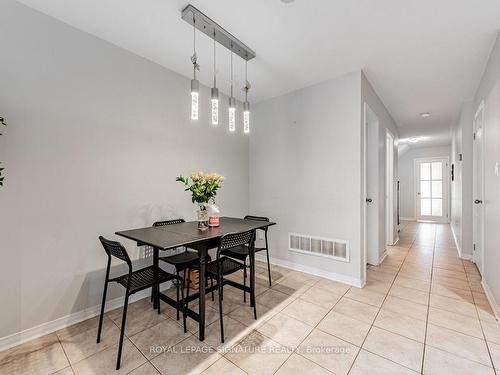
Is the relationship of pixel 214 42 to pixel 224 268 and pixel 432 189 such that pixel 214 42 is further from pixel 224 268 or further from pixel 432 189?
pixel 432 189

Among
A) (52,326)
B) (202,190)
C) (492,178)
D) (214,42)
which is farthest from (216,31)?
(492,178)

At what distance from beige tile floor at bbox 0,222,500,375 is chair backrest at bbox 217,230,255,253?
27.8 inches

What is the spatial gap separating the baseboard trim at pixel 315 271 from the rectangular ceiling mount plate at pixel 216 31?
2.76m

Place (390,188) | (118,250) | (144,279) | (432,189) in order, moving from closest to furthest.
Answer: (118,250) → (144,279) → (390,188) → (432,189)

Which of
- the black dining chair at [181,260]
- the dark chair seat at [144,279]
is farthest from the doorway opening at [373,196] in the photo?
the dark chair seat at [144,279]

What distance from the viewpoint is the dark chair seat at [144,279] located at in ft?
5.79

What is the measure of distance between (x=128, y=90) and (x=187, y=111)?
2.38 ft

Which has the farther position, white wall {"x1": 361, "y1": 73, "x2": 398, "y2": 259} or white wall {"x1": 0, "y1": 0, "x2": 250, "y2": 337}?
white wall {"x1": 361, "y1": 73, "x2": 398, "y2": 259}

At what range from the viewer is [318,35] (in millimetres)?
2225

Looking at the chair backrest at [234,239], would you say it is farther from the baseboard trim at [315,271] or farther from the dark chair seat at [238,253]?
the baseboard trim at [315,271]

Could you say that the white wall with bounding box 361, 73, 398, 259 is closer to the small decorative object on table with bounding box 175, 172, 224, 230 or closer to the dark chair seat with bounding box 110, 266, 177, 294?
the small decorative object on table with bounding box 175, 172, 224, 230

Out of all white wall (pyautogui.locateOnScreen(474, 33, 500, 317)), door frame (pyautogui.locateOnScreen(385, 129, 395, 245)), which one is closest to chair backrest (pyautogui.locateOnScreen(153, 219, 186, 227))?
white wall (pyautogui.locateOnScreen(474, 33, 500, 317))

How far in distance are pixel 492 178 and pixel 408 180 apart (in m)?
6.91

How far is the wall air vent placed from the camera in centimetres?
300
